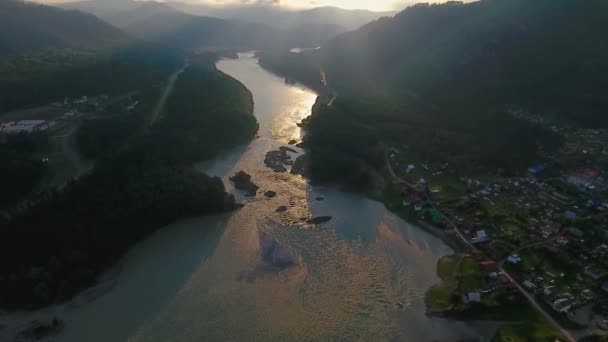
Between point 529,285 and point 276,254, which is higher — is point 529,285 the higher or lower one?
the higher one

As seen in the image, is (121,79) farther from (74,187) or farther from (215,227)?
(215,227)

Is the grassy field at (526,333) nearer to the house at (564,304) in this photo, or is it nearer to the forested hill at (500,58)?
the house at (564,304)

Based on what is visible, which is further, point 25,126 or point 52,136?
point 25,126

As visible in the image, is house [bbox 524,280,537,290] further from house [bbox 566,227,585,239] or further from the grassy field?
house [bbox 566,227,585,239]

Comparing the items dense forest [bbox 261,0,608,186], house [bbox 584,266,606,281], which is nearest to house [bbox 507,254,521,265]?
house [bbox 584,266,606,281]

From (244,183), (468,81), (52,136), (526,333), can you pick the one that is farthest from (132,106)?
(468,81)

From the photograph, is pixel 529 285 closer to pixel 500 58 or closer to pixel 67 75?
pixel 500 58

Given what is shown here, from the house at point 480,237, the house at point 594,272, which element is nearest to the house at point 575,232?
the house at point 594,272
